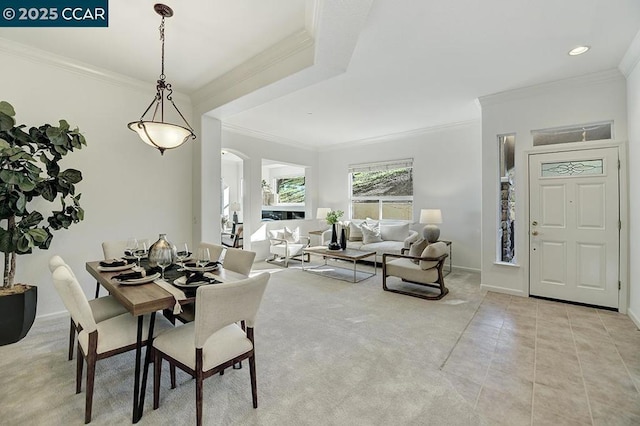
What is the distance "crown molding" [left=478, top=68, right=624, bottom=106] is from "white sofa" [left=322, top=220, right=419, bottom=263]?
2586mm

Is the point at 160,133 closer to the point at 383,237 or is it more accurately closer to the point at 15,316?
the point at 15,316

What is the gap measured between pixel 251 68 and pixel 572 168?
13.8 ft

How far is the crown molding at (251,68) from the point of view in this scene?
2733mm

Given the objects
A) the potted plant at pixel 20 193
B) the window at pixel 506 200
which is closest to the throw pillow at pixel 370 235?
the window at pixel 506 200

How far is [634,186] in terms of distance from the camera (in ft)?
10.1

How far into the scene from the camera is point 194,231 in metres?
4.21

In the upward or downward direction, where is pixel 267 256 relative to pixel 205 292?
downward

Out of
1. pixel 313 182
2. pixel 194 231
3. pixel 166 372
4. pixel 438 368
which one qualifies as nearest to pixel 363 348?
pixel 438 368

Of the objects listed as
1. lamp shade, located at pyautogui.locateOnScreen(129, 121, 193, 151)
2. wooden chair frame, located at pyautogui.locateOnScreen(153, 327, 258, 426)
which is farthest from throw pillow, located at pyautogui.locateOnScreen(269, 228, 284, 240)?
wooden chair frame, located at pyautogui.locateOnScreen(153, 327, 258, 426)

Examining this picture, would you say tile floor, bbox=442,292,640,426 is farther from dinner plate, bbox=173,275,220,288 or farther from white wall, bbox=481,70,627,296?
dinner plate, bbox=173,275,220,288

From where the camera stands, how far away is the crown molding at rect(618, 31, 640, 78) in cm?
273

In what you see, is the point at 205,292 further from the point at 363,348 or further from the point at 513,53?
the point at 513,53

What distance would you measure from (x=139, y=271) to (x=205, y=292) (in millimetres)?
1049

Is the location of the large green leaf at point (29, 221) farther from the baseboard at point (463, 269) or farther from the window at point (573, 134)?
the baseboard at point (463, 269)
